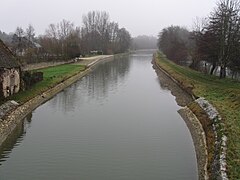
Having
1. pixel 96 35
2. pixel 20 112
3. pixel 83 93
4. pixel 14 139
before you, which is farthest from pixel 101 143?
pixel 96 35

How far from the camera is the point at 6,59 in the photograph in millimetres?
27109

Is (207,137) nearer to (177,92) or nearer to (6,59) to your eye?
(6,59)

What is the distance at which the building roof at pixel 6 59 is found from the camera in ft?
86.2

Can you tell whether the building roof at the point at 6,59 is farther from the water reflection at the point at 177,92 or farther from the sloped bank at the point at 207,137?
the water reflection at the point at 177,92

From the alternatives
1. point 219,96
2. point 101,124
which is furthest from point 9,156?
point 219,96

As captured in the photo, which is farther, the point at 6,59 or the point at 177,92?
the point at 177,92

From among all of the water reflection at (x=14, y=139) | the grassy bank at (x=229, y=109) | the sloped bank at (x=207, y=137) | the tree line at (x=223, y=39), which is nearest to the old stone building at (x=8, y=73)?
the water reflection at (x=14, y=139)

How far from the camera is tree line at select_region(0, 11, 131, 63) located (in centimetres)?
6575

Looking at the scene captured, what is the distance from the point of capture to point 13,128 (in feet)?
69.3

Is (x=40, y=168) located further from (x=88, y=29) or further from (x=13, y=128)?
(x=88, y=29)

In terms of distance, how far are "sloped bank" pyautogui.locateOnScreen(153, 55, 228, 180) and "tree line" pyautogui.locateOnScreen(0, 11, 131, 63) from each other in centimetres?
3821

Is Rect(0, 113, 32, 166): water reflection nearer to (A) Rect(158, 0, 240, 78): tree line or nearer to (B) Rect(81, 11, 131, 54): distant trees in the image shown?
(A) Rect(158, 0, 240, 78): tree line

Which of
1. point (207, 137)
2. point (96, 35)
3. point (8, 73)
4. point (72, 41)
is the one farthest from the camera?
point (96, 35)

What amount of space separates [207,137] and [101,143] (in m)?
5.35
